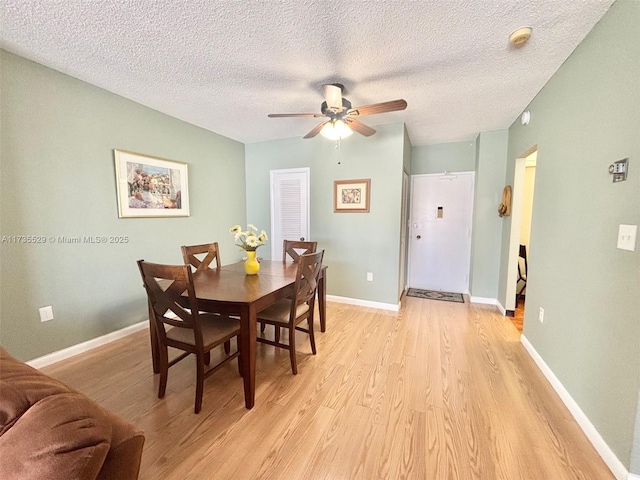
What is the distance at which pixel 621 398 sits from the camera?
127 cm

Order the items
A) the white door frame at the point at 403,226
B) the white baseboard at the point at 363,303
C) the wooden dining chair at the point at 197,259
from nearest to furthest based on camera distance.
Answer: the wooden dining chair at the point at 197,259, the white baseboard at the point at 363,303, the white door frame at the point at 403,226

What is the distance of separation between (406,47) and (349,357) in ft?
7.96

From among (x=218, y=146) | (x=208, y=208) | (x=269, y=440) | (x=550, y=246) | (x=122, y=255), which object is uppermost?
(x=218, y=146)

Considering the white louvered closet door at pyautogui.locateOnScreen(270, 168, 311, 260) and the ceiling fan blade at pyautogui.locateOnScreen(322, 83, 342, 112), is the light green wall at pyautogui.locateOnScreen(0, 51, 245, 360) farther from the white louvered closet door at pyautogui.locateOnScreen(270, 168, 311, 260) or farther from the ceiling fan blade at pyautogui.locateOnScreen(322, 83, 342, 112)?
the ceiling fan blade at pyautogui.locateOnScreen(322, 83, 342, 112)

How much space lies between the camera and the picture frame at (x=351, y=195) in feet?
11.4

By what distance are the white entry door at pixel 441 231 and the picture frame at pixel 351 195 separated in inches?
49.7

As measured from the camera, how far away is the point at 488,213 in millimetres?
3576

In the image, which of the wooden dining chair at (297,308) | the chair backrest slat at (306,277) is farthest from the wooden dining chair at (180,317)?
the chair backrest slat at (306,277)

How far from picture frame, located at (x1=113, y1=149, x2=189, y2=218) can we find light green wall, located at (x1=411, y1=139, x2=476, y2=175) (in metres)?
3.42

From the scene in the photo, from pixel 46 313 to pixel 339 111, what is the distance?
2902 millimetres

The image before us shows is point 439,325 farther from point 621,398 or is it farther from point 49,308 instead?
point 49,308

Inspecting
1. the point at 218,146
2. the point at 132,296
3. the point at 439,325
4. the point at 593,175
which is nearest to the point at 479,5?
the point at 593,175

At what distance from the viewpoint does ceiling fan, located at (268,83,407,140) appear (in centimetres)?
198

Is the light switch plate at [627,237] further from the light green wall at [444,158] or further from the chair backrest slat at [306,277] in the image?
the light green wall at [444,158]
